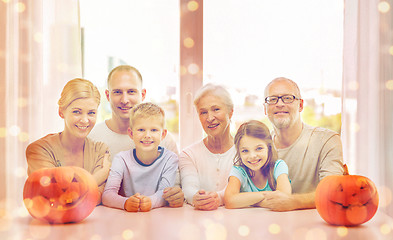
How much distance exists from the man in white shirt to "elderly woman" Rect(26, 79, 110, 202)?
63 millimetres

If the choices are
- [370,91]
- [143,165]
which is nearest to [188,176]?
[143,165]

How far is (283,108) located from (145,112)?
0.57 meters

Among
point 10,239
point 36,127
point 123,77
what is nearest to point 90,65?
point 123,77

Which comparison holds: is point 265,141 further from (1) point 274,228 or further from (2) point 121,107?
(2) point 121,107

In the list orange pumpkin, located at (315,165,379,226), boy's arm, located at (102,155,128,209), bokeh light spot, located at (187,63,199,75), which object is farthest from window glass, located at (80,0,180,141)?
orange pumpkin, located at (315,165,379,226)

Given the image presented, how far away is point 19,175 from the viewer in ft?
5.34

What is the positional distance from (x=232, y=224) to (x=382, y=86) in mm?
919

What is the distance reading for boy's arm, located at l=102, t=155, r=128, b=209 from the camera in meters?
1.48

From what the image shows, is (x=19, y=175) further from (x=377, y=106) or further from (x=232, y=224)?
(x=377, y=106)

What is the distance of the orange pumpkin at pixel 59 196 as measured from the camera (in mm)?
1291

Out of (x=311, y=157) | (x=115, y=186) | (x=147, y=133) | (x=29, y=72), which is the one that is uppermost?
(x=29, y=72)

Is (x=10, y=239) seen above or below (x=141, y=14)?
below

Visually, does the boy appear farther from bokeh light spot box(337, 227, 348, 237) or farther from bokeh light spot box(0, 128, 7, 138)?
bokeh light spot box(337, 227, 348, 237)

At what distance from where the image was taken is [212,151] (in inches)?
62.4
